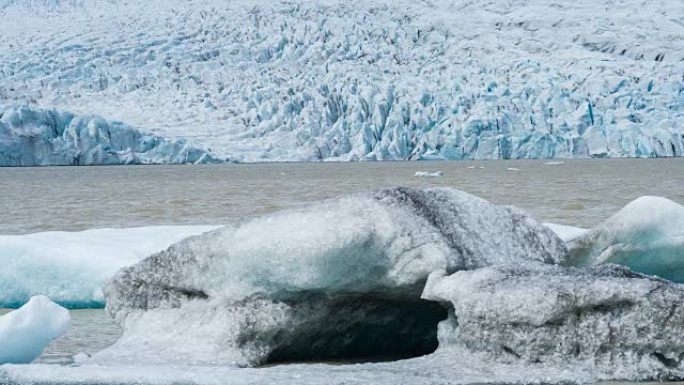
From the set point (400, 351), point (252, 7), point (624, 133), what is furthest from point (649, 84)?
point (400, 351)

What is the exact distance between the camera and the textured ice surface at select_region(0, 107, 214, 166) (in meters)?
34.5

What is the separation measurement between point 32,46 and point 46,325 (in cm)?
4685

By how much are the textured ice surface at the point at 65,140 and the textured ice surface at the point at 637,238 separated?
31078 millimetres

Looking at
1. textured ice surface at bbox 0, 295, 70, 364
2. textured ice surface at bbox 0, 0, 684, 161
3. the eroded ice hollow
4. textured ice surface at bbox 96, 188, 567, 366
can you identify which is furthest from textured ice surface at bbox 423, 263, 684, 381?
textured ice surface at bbox 0, 0, 684, 161

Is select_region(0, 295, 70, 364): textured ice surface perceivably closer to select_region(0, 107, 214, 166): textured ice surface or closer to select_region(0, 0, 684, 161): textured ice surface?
select_region(0, 0, 684, 161): textured ice surface

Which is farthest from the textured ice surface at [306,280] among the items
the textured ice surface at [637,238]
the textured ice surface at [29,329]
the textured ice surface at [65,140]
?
the textured ice surface at [65,140]

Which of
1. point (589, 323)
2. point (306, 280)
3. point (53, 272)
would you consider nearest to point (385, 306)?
Answer: point (306, 280)

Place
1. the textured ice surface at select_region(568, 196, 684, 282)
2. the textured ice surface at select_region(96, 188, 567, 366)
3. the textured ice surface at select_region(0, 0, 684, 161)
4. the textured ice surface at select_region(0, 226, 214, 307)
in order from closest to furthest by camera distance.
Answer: the textured ice surface at select_region(96, 188, 567, 366) < the textured ice surface at select_region(568, 196, 684, 282) < the textured ice surface at select_region(0, 226, 214, 307) < the textured ice surface at select_region(0, 0, 684, 161)

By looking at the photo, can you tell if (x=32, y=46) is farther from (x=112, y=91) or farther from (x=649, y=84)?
(x=649, y=84)

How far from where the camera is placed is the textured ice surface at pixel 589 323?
3.63m

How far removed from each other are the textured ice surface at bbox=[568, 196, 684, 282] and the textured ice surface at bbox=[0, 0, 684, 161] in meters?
29.7

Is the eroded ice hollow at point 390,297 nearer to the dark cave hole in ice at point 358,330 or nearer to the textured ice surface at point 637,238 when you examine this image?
the dark cave hole in ice at point 358,330

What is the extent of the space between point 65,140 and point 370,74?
12642 millimetres

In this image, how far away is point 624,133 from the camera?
113 ft
